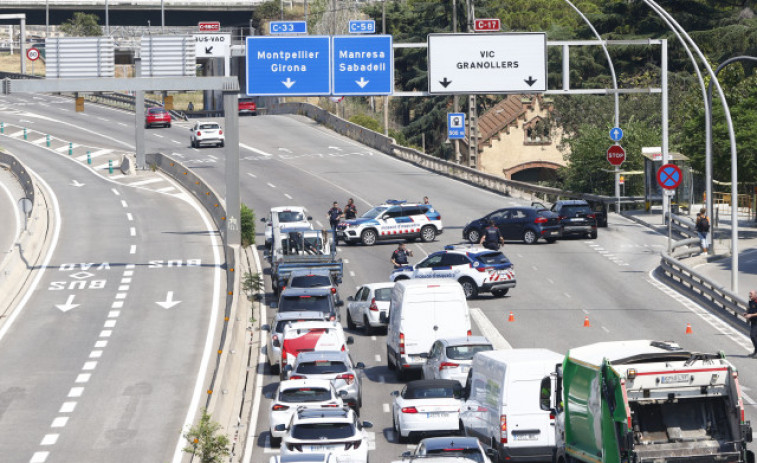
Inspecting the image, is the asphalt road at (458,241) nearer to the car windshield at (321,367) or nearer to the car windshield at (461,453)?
the car windshield at (321,367)

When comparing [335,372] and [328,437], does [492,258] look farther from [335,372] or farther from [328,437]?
[328,437]

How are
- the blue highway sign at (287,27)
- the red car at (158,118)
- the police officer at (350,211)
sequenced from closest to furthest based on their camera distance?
the blue highway sign at (287,27), the police officer at (350,211), the red car at (158,118)

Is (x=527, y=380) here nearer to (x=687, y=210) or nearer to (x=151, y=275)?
(x=151, y=275)

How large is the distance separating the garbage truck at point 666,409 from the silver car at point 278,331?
47.0ft

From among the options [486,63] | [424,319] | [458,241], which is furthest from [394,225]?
[424,319]

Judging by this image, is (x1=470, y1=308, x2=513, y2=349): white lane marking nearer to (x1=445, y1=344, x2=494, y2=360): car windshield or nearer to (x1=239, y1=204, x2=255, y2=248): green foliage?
(x1=445, y1=344, x2=494, y2=360): car windshield

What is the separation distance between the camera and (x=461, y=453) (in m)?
18.7

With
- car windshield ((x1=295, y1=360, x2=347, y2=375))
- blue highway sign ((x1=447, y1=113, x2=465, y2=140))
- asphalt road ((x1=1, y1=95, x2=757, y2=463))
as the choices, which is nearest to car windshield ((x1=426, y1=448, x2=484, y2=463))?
asphalt road ((x1=1, y1=95, x2=757, y2=463))

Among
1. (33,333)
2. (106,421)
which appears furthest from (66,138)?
(106,421)

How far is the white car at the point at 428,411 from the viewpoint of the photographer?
24.3m

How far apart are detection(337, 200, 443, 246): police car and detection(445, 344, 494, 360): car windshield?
23408 mm

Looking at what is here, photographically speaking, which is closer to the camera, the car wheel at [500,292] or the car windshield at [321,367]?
the car windshield at [321,367]

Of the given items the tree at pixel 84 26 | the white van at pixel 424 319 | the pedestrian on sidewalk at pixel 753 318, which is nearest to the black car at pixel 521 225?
the pedestrian on sidewalk at pixel 753 318

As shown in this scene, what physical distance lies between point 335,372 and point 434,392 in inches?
122
